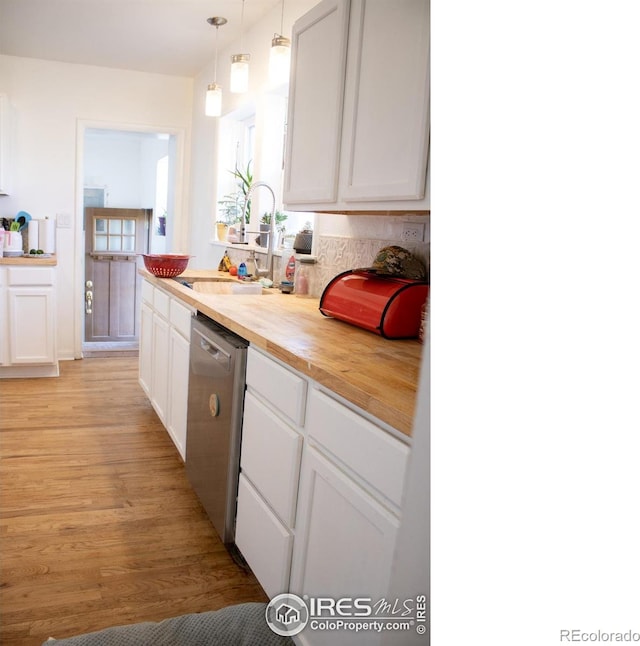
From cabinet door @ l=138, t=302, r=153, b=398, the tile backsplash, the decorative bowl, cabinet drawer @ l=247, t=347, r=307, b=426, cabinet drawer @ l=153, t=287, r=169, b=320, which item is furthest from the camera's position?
cabinet door @ l=138, t=302, r=153, b=398

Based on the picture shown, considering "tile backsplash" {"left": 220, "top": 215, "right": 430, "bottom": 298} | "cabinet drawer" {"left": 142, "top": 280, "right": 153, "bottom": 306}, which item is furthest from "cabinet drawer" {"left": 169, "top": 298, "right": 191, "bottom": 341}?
"tile backsplash" {"left": 220, "top": 215, "right": 430, "bottom": 298}

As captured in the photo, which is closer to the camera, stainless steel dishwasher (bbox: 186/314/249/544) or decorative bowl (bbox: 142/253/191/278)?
stainless steel dishwasher (bbox: 186/314/249/544)

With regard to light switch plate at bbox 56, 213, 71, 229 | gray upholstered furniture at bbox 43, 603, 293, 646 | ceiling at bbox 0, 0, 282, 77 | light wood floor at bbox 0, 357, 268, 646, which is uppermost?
ceiling at bbox 0, 0, 282, 77

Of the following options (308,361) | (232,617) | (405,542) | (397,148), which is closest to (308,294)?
(397,148)

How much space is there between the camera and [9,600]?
1.77 m

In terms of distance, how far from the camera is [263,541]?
1773 millimetres

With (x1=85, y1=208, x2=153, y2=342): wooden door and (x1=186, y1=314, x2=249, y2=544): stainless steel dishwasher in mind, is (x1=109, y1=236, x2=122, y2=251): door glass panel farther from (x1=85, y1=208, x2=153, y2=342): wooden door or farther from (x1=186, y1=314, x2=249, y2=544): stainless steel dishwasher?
(x1=186, y1=314, x2=249, y2=544): stainless steel dishwasher

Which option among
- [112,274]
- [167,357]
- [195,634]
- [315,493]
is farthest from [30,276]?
[195,634]

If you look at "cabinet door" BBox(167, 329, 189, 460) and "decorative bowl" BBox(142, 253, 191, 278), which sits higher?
"decorative bowl" BBox(142, 253, 191, 278)

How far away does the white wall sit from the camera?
459 centimetres

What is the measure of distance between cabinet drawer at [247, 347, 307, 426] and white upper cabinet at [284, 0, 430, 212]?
611 mm

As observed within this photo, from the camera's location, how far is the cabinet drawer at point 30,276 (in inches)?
161

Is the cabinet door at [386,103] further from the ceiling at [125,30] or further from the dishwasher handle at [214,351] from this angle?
the ceiling at [125,30]
